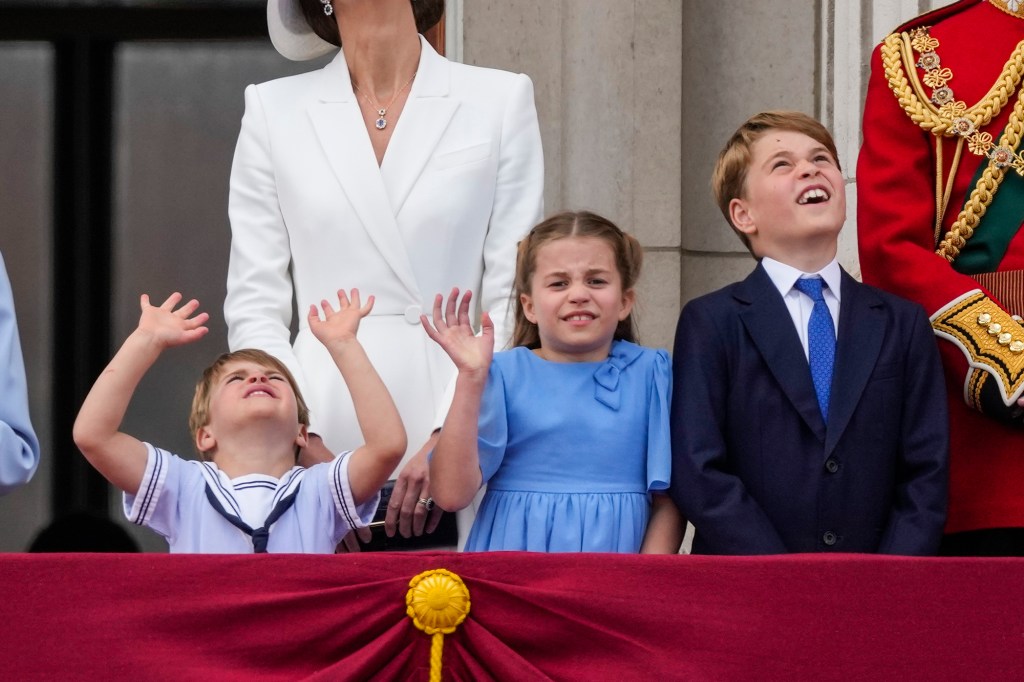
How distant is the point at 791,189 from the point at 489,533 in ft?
2.78

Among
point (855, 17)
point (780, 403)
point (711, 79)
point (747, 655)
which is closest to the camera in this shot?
point (747, 655)

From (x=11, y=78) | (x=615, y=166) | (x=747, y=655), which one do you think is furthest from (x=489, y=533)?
(x=11, y=78)

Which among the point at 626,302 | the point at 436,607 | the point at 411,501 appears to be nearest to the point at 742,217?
the point at 626,302

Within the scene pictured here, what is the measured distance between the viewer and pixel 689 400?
3.20 m

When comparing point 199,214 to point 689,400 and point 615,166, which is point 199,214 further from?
point 689,400

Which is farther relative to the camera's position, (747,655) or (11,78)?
(11,78)

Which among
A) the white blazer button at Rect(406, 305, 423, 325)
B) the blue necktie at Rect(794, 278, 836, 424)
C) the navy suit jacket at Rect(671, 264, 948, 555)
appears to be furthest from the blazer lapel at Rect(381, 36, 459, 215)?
the blue necktie at Rect(794, 278, 836, 424)

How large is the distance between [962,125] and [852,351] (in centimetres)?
54

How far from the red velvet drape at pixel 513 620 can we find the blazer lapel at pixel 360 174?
0.96m

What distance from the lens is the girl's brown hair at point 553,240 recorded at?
3.38m

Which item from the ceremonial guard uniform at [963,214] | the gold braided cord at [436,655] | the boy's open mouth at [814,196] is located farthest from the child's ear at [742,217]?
the gold braided cord at [436,655]

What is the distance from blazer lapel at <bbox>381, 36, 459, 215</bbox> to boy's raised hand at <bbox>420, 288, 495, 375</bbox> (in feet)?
1.50

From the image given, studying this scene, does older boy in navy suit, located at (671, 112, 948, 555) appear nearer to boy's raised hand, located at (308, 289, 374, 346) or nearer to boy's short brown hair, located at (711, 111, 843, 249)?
boy's short brown hair, located at (711, 111, 843, 249)

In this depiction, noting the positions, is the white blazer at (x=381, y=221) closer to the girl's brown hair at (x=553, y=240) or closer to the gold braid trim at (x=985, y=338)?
the girl's brown hair at (x=553, y=240)
